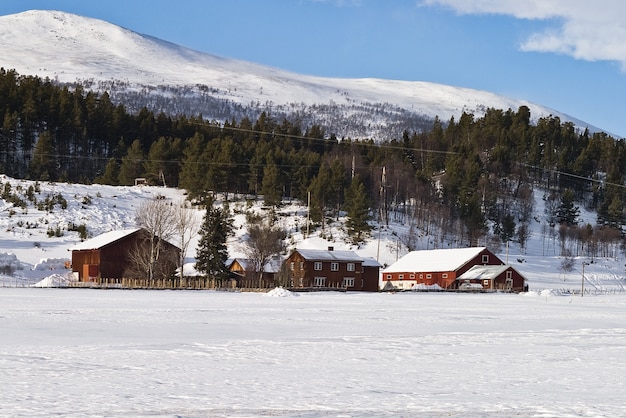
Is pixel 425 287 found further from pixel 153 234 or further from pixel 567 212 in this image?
pixel 567 212

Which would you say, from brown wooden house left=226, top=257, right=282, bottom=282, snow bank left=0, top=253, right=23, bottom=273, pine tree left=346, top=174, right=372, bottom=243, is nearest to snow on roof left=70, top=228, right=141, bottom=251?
snow bank left=0, top=253, right=23, bottom=273

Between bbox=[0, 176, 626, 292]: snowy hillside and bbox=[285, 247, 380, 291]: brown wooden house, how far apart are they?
4749mm

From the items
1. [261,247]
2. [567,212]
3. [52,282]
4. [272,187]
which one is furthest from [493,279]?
[567,212]

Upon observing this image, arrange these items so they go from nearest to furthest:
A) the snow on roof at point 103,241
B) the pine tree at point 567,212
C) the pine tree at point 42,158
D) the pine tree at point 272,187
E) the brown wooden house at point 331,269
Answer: the snow on roof at point 103,241 → the brown wooden house at point 331,269 → the pine tree at point 272,187 → the pine tree at point 42,158 → the pine tree at point 567,212

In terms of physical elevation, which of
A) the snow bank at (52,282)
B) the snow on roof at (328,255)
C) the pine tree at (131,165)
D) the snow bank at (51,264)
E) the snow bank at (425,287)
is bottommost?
the snow bank at (52,282)

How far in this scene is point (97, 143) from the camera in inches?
4360

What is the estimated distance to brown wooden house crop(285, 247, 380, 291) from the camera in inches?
2820

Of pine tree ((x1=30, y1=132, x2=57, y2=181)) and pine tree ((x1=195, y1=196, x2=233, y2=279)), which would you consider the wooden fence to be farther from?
pine tree ((x1=30, y1=132, x2=57, y2=181))

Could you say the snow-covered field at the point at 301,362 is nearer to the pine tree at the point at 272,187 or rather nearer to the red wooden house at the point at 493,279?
the red wooden house at the point at 493,279

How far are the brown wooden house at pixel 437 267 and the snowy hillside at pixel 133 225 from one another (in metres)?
3.45

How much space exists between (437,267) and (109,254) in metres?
31.9

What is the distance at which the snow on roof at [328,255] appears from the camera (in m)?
71.8

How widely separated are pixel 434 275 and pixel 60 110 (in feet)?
177

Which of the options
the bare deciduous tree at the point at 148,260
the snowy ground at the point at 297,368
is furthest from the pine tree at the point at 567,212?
the snowy ground at the point at 297,368
